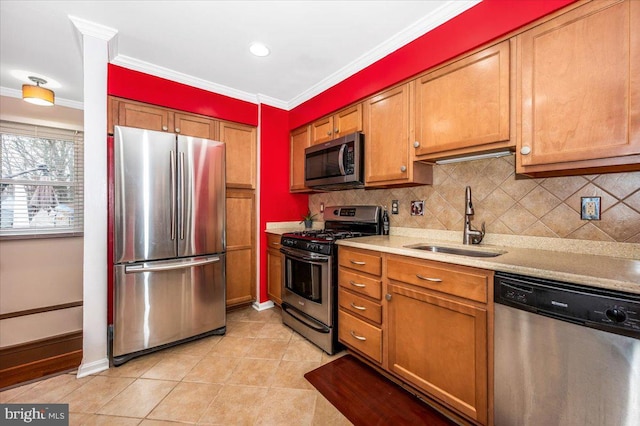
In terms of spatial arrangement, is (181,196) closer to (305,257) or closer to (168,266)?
(168,266)

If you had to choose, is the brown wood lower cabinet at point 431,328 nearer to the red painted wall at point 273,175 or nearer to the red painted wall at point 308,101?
the red painted wall at point 308,101

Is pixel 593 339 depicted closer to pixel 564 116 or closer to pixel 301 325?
pixel 564 116

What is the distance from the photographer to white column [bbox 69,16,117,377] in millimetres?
1940

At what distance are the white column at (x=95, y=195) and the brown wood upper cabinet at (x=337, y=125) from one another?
189 cm

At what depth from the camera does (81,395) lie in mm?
1686

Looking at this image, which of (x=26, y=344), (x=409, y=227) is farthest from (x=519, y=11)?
(x=26, y=344)

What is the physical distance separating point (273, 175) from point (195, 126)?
1.02m

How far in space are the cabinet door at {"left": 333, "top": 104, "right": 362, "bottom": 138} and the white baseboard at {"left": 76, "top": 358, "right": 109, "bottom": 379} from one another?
2768 mm

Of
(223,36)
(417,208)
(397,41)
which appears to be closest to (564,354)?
(417,208)

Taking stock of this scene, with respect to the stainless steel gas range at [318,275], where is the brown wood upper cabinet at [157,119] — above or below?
above

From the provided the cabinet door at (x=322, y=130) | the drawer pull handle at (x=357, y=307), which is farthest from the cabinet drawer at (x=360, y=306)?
the cabinet door at (x=322, y=130)

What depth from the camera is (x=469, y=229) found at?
1863 millimetres

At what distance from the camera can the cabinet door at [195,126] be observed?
266 cm

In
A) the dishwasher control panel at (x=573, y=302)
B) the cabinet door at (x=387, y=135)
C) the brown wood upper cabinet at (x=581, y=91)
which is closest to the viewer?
the dishwasher control panel at (x=573, y=302)
